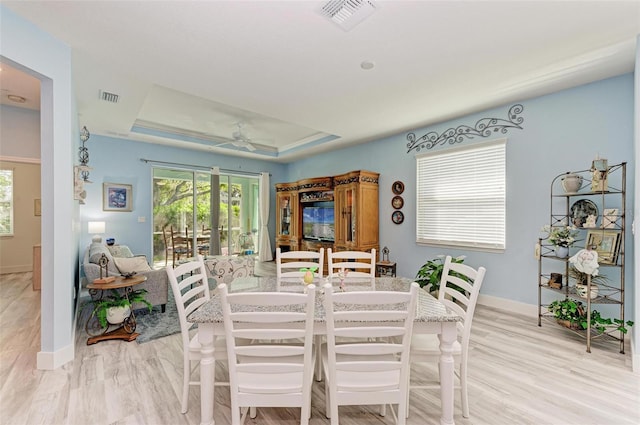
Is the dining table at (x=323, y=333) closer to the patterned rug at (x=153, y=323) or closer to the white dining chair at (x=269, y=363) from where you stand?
the white dining chair at (x=269, y=363)

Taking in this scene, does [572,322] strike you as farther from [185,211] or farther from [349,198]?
[185,211]

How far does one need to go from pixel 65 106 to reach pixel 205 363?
8.40ft

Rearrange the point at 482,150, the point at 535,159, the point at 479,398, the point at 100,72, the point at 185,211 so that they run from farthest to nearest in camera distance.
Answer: the point at 185,211, the point at 482,150, the point at 535,159, the point at 100,72, the point at 479,398

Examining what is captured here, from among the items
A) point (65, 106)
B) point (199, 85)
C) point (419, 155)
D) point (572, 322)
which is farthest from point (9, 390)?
point (419, 155)

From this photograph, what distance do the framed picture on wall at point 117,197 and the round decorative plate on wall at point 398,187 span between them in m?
5.06

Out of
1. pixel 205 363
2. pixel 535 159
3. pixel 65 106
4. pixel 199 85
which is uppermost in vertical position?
pixel 199 85

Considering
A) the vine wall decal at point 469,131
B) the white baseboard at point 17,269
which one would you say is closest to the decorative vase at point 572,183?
the vine wall decal at point 469,131

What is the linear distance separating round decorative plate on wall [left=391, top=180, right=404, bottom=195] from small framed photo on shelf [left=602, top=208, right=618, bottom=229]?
8.77ft

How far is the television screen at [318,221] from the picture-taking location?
20.0ft

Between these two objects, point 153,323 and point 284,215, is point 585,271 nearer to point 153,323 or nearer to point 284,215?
point 153,323

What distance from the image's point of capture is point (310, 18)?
2.10m

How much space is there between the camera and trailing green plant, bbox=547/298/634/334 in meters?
2.80

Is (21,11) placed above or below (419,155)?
above

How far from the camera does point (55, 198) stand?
2445 mm
